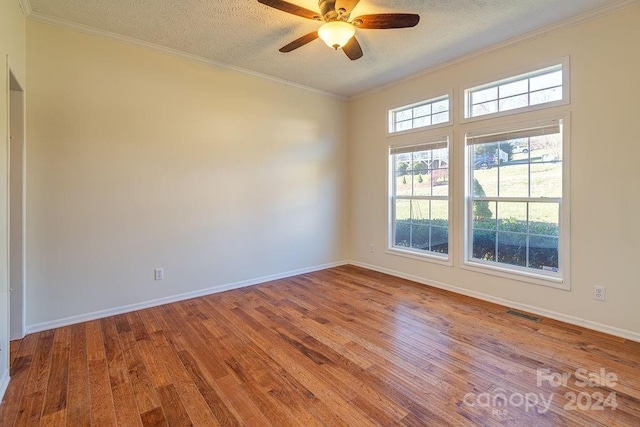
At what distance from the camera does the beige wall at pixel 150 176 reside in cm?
278

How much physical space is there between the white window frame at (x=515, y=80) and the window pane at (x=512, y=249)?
1.30m

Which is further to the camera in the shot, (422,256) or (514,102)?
(422,256)

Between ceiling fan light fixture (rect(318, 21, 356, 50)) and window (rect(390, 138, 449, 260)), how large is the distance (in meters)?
2.02

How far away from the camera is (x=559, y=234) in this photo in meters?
2.98

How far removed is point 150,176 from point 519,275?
159 inches

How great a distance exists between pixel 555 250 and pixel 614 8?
2.13m

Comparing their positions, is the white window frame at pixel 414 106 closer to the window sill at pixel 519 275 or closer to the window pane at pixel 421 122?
the window pane at pixel 421 122

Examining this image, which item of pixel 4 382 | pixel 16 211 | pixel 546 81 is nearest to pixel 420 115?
pixel 546 81

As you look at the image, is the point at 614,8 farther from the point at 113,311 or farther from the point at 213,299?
the point at 113,311

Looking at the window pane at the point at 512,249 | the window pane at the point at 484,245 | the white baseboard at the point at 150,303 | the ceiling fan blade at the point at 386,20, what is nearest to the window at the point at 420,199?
the window pane at the point at 484,245

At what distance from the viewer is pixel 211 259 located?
375 centimetres

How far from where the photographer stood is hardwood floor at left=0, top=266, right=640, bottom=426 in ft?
5.62

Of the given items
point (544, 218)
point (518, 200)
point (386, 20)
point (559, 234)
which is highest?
point (386, 20)

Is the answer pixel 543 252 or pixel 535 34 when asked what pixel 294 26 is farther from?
pixel 543 252
